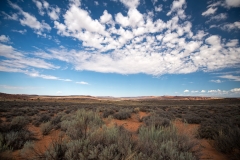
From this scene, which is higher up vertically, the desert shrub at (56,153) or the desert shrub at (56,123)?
the desert shrub at (56,153)

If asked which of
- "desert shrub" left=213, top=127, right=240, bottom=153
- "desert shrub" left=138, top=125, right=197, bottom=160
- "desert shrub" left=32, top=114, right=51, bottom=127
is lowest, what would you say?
"desert shrub" left=32, top=114, right=51, bottom=127

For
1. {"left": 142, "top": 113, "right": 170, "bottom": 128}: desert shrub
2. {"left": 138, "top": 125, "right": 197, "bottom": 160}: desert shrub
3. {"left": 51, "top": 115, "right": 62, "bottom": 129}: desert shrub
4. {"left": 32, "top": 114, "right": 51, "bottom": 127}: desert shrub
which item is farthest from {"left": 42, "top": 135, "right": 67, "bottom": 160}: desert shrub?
{"left": 32, "top": 114, "right": 51, "bottom": 127}: desert shrub

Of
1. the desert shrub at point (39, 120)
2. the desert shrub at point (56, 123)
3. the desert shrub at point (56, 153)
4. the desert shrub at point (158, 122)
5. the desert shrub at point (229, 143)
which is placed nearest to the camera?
the desert shrub at point (56, 153)

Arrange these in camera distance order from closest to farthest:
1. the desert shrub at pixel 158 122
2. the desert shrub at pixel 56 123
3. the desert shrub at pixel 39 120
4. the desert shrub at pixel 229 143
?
the desert shrub at pixel 229 143, the desert shrub at pixel 158 122, the desert shrub at pixel 56 123, the desert shrub at pixel 39 120

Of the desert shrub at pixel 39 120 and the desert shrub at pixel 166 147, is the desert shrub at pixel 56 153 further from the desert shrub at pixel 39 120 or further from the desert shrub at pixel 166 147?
the desert shrub at pixel 39 120

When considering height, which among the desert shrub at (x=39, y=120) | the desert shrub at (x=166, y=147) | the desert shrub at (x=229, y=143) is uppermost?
the desert shrub at (x=166, y=147)

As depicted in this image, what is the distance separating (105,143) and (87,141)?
1.66 ft

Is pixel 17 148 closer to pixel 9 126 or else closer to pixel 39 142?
pixel 39 142

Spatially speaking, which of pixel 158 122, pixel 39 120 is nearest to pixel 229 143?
pixel 158 122

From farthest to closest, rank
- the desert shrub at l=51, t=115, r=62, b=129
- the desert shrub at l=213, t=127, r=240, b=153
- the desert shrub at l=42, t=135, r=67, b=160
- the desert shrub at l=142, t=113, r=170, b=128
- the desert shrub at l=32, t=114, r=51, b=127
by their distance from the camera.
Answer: the desert shrub at l=32, t=114, r=51, b=127
the desert shrub at l=51, t=115, r=62, b=129
the desert shrub at l=142, t=113, r=170, b=128
the desert shrub at l=213, t=127, r=240, b=153
the desert shrub at l=42, t=135, r=67, b=160

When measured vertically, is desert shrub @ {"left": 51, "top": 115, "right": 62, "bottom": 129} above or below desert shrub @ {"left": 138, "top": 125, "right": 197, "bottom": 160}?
below

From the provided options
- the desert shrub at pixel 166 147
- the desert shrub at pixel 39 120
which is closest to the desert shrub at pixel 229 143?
the desert shrub at pixel 166 147

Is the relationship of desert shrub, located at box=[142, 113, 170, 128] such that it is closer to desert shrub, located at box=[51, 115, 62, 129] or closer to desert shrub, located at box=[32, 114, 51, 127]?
desert shrub, located at box=[51, 115, 62, 129]

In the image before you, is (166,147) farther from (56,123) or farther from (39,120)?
(39,120)
